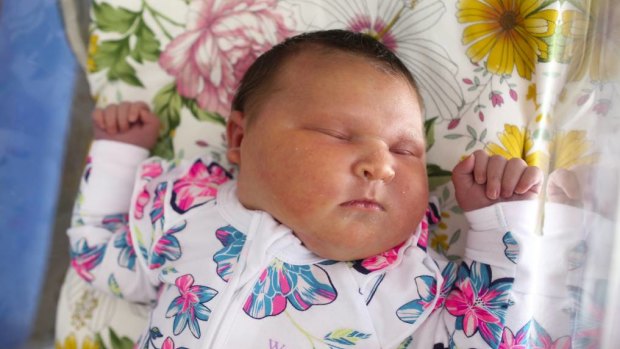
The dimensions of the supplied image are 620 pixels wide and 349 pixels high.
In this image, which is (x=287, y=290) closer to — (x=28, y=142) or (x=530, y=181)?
(x=530, y=181)

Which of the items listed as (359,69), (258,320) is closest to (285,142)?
(359,69)

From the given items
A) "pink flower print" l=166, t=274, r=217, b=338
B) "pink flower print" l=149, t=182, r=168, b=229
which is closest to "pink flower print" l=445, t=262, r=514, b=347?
"pink flower print" l=166, t=274, r=217, b=338

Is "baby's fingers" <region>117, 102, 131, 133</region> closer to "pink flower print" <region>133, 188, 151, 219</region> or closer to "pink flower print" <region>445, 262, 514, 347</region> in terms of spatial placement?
"pink flower print" <region>133, 188, 151, 219</region>

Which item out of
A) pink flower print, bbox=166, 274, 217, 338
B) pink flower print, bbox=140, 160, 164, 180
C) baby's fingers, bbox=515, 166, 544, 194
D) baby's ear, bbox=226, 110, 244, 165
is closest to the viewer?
baby's fingers, bbox=515, 166, 544, 194

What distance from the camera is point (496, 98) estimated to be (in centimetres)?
116

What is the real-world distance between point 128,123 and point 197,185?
0.72 ft

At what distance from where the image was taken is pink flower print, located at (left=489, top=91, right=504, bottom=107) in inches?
45.4

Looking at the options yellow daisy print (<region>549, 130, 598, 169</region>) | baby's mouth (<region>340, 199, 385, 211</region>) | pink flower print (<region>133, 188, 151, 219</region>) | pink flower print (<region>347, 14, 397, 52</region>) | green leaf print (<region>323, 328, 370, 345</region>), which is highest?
pink flower print (<region>347, 14, 397, 52</region>)

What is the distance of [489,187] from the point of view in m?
1.01

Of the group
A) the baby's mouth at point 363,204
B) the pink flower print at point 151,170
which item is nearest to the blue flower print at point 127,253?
the pink flower print at point 151,170

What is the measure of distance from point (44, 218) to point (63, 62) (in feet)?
1.06

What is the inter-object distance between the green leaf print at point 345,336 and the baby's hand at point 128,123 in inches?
21.7

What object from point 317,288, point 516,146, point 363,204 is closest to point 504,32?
point 516,146

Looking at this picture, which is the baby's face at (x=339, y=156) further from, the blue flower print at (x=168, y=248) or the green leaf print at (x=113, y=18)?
the green leaf print at (x=113, y=18)
